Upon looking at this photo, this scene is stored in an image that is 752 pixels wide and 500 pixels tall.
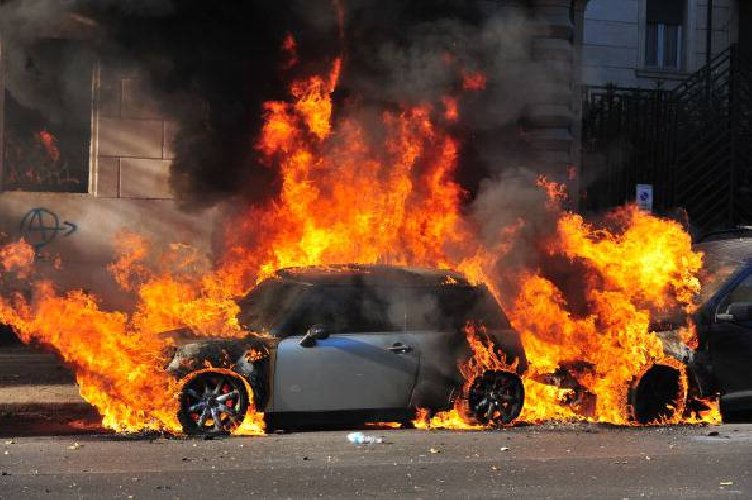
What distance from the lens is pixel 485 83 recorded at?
13508 millimetres

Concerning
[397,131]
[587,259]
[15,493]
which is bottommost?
[15,493]

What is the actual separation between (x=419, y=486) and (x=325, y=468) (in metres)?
0.77

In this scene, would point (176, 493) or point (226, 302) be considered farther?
point (226, 302)

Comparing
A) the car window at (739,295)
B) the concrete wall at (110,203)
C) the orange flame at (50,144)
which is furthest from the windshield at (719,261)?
the orange flame at (50,144)

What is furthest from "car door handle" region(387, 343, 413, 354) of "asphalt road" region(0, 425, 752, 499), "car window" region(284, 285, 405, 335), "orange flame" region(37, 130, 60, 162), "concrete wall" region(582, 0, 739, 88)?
"concrete wall" region(582, 0, 739, 88)

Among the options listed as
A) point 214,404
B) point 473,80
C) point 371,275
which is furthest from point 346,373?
point 473,80

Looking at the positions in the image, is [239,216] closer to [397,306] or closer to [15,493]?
[397,306]

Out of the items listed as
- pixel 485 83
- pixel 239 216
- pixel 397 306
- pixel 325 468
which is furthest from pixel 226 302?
pixel 485 83

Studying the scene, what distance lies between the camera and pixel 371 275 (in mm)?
9336

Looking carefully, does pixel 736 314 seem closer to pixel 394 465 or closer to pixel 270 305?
pixel 394 465

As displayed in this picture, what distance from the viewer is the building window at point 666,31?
22.6 metres

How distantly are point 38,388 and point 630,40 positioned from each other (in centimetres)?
1427

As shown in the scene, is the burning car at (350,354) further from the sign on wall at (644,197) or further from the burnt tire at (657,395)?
the sign on wall at (644,197)

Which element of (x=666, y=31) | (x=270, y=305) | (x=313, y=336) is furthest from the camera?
(x=666, y=31)
